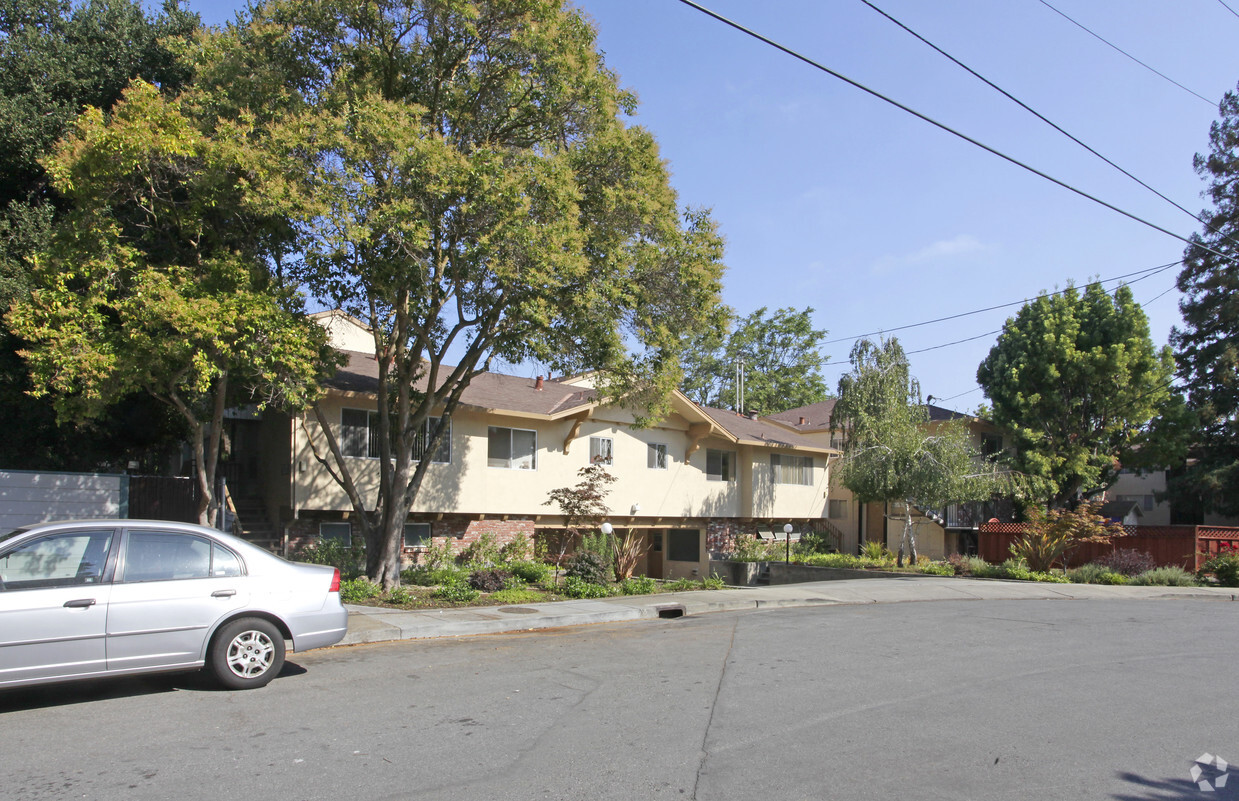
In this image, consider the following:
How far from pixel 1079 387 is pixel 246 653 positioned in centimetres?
3167

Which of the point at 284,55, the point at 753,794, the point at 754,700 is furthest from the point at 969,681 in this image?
the point at 284,55

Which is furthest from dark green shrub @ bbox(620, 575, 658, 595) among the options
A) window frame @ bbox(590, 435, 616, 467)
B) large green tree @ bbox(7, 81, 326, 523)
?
window frame @ bbox(590, 435, 616, 467)

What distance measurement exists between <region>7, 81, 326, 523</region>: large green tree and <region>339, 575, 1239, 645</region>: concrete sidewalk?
13.1ft

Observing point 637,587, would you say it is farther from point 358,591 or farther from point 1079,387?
point 1079,387

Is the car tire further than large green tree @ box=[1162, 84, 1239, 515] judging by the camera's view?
No

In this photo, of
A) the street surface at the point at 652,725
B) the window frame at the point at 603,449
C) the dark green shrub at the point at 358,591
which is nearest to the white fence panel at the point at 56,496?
the dark green shrub at the point at 358,591

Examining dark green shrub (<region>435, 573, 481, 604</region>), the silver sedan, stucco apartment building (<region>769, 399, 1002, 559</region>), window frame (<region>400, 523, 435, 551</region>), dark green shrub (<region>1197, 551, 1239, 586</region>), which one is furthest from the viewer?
stucco apartment building (<region>769, 399, 1002, 559</region>)

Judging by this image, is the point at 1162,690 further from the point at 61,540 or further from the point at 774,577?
the point at 774,577

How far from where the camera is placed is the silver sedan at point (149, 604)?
7.11 m

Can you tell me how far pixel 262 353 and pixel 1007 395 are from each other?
27.9m

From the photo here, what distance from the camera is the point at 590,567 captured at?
17859 millimetres

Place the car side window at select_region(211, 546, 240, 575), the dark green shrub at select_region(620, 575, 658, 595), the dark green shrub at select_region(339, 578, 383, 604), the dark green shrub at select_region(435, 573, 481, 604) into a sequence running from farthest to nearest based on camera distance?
the dark green shrub at select_region(620, 575, 658, 595) < the dark green shrub at select_region(435, 573, 481, 604) < the dark green shrub at select_region(339, 578, 383, 604) < the car side window at select_region(211, 546, 240, 575)

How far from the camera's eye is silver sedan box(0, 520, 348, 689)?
711 cm

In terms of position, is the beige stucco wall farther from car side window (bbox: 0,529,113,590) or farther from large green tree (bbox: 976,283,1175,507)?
car side window (bbox: 0,529,113,590)
